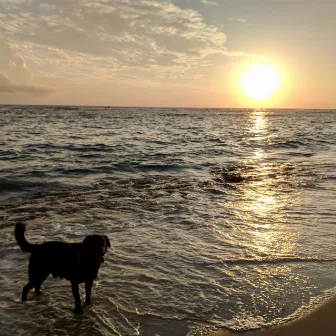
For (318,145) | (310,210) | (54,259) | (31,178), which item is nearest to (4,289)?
(54,259)

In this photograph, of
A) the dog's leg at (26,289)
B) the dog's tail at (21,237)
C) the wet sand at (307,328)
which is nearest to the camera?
the wet sand at (307,328)

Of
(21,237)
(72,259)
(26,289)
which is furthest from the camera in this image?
(26,289)

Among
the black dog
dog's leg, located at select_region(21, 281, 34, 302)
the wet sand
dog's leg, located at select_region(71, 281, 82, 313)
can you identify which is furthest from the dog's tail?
the wet sand

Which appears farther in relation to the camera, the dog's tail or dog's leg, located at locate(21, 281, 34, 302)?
dog's leg, located at locate(21, 281, 34, 302)

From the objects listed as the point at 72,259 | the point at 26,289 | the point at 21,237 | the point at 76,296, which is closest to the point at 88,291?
the point at 76,296

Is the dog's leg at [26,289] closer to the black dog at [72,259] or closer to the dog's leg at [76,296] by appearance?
the black dog at [72,259]

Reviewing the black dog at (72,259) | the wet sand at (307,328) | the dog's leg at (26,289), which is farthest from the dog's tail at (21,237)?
the wet sand at (307,328)

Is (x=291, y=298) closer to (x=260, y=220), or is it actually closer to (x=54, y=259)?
(x=54, y=259)

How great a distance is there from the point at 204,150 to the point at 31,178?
11.9 m

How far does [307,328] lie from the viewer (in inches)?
157

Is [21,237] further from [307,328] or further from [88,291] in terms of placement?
[307,328]

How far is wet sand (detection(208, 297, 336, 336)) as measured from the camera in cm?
391

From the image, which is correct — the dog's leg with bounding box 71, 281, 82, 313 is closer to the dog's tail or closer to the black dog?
the black dog

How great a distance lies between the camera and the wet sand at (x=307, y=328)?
12.8 feet
